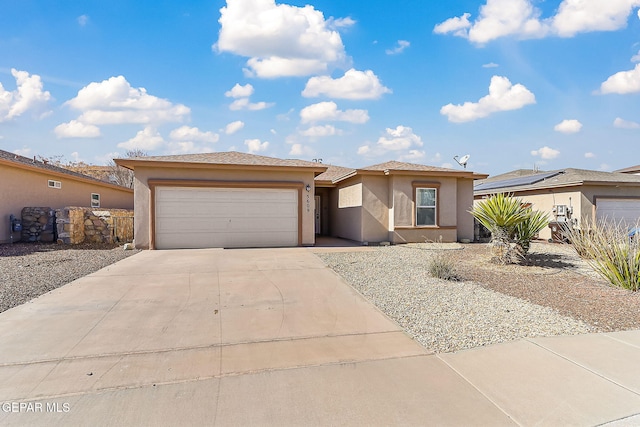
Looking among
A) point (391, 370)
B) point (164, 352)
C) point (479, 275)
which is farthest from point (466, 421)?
point (479, 275)

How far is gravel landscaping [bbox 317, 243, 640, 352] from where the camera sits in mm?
4816

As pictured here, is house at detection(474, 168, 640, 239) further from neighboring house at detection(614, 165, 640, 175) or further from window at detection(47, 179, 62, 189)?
window at detection(47, 179, 62, 189)

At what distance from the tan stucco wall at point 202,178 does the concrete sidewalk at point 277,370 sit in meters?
6.93

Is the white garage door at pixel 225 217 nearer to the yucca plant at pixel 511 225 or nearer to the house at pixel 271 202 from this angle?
the house at pixel 271 202

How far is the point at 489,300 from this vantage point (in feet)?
20.6

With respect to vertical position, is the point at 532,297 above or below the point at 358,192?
below

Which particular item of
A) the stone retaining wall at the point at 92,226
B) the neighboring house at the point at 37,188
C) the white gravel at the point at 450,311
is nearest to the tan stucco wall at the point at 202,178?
the stone retaining wall at the point at 92,226

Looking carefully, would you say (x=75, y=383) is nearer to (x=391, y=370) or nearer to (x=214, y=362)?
(x=214, y=362)

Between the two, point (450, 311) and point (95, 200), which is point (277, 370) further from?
point (95, 200)

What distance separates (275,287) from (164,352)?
127 inches

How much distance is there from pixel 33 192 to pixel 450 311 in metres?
18.1

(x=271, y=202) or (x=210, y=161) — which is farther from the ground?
(x=210, y=161)

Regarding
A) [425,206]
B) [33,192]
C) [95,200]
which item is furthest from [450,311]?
[95,200]

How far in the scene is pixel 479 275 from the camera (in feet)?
27.8
